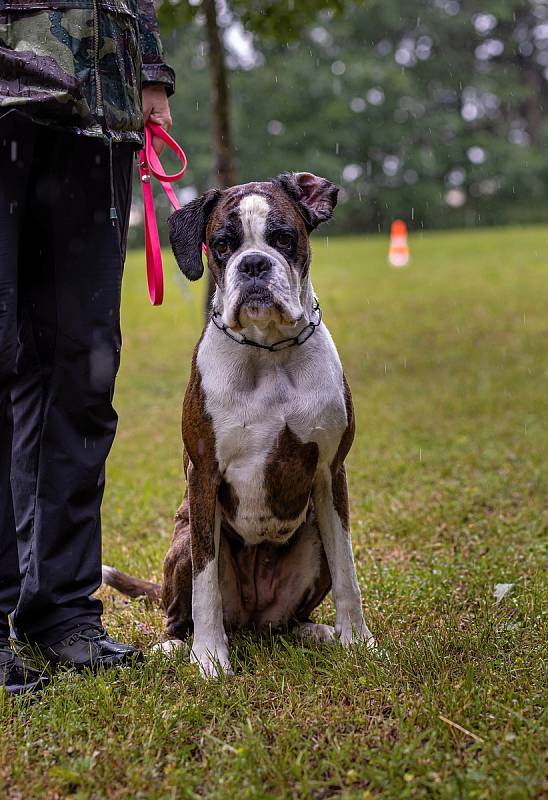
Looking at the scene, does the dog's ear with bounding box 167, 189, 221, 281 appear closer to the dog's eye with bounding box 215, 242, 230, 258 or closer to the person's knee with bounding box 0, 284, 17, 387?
the dog's eye with bounding box 215, 242, 230, 258

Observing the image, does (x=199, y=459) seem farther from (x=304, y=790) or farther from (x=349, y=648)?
(x=304, y=790)

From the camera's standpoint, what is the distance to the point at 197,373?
3.03 m

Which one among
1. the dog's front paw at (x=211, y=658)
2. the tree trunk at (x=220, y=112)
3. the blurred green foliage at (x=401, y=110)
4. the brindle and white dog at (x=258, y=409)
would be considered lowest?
the dog's front paw at (x=211, y=658)

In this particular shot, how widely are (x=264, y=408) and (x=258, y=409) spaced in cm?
2

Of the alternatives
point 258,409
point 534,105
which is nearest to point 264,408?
point 258,409

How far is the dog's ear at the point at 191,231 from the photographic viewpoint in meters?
3.06

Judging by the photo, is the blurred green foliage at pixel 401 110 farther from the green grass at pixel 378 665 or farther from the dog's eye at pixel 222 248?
the dog's eye at pixel 222 248

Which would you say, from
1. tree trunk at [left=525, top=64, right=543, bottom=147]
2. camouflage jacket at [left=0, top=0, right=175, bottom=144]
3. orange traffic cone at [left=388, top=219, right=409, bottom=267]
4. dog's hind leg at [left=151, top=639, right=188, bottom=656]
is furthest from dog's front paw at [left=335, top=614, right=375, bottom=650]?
tree trunk at [left=525, top=64, right=543, bottom=147]

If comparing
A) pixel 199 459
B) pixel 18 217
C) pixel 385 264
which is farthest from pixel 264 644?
pixel 385 264

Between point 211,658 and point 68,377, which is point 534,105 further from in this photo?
point 211,658

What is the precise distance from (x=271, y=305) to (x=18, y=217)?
0.76 metres

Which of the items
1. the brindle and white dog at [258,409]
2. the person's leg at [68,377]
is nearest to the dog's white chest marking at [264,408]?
the brindle and white dog at [258,409]

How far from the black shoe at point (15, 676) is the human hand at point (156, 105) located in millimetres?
1715

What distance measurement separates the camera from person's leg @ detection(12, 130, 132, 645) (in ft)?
9.41
